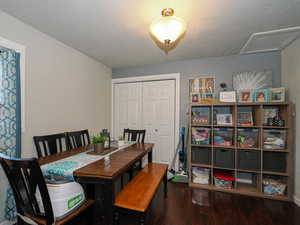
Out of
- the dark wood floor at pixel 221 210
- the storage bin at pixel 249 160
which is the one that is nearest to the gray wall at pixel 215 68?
the storage bin at pixel 249 160

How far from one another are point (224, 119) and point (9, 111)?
299cm

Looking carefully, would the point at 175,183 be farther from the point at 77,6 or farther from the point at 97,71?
the point at 77,6

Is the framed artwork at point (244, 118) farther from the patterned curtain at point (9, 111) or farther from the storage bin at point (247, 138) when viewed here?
the patterned curtain at point (9, 111)

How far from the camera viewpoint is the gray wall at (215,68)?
2506mm

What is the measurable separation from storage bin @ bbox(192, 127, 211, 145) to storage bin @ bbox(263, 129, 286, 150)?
2.77 ft

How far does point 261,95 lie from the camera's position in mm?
2229

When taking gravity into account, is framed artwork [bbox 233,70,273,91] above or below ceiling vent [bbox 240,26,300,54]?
below

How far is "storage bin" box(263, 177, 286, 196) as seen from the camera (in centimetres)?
213

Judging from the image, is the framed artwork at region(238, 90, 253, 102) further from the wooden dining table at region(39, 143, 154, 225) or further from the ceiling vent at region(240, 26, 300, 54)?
the wooden dining table at region(39, 143, 154, 225)

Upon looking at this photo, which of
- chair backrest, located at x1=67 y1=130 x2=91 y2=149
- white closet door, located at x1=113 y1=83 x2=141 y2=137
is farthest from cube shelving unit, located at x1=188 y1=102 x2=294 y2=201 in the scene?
chair backrest, located at x1=67 y1=130 x2=91 y2=149

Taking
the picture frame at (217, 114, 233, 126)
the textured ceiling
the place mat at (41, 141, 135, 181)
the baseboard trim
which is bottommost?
the baseboard trim

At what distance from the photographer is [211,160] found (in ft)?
7.91

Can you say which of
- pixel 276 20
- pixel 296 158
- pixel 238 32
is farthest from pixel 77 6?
pixel 296 158

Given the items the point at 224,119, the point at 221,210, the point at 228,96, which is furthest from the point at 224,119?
the point at 221,210
